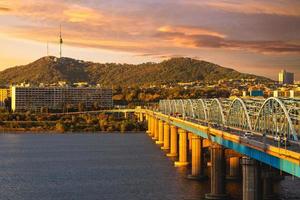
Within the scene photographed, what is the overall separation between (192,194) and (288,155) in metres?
21.1

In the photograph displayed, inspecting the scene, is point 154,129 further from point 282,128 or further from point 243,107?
point 282,128

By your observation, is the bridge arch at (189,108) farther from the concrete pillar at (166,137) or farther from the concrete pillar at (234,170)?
the concrete pillar at (234,170)

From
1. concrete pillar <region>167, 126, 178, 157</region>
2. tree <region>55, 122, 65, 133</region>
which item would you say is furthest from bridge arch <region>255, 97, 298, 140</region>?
tree <region>55, 122, 65, 133</region>

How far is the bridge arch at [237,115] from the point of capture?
47.8 meters

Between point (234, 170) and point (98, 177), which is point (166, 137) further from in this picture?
point (234, 170)

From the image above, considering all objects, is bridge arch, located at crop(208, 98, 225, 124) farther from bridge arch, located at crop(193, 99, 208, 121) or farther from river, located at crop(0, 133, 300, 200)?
river, located at crop(0, 133, 300, 200)

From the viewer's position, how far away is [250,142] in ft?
121

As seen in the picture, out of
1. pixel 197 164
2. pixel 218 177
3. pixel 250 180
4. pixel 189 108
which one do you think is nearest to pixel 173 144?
pixel 189 108

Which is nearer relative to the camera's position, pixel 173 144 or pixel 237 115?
pixel 237 115

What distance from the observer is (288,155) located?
30.2 m

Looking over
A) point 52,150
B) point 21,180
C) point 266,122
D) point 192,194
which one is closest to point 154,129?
point 52,150

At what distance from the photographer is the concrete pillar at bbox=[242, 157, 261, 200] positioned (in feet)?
120

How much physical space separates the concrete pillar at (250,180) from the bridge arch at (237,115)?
8394 millimetres

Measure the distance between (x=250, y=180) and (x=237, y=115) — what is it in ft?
53.6
